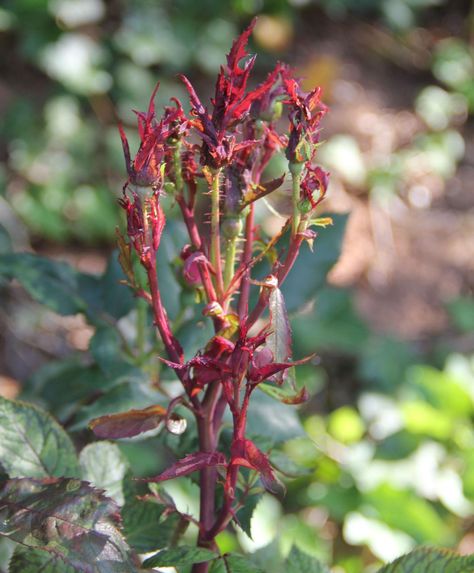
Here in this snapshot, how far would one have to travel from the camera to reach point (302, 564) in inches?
31.2

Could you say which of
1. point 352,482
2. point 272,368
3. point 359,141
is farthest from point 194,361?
point 359,141

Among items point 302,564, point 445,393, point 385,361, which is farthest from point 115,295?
point 385,361

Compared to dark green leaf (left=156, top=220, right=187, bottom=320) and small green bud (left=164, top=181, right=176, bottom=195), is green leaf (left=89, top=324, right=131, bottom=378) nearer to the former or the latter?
dark green leaf (left=156, top=220, right=187, bottom=320)

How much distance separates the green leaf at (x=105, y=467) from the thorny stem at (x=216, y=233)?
264 mm

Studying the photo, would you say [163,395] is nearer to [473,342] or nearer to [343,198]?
[473,342]

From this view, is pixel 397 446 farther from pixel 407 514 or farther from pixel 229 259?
pixel 229 259

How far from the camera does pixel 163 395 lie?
0.90 m

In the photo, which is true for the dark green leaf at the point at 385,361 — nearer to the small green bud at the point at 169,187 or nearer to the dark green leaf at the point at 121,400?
the dark green leaf at the point at 121,400

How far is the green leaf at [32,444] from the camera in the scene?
0.72 m

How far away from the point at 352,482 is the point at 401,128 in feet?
5.88

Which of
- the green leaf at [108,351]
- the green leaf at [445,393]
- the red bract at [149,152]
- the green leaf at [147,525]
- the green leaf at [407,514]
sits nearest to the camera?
the red bract at [149,152]

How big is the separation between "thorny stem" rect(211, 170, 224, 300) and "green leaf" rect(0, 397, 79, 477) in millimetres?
231

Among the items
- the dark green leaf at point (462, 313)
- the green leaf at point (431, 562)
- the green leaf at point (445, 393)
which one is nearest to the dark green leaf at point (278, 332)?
the green leaf at point (431, 562)

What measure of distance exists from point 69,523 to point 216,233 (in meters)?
0.27
